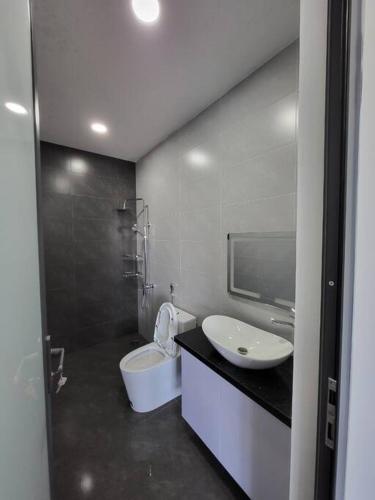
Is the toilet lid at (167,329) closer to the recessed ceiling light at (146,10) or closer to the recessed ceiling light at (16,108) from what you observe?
the recessed ceiling light at (16,108)

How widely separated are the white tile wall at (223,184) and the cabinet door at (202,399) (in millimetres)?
477

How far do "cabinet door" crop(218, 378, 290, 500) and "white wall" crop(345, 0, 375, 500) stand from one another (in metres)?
0.67

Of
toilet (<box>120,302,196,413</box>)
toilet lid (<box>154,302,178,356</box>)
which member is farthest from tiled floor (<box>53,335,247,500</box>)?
toilet lid (<box>154,302,178,356</box>)

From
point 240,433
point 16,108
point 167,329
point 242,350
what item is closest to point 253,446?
point 240,433

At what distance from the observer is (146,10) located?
1006 millimetres

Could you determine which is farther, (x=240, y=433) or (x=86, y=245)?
(x=86, y=245)

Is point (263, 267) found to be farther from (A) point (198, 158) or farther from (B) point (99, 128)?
(B) point (99, 128)

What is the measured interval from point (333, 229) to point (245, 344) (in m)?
Answer: 1.14

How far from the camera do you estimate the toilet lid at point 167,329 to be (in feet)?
6.03

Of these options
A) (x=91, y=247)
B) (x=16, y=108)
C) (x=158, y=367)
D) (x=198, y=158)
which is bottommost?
(x=158, y=367)

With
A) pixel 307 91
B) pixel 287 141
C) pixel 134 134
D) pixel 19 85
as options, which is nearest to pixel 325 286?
pixel 307 91

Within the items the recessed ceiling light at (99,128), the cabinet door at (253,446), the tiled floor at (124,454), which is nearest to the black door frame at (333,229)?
the cabinet door at (253,446)

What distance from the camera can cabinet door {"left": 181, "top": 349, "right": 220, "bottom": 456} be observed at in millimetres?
1226

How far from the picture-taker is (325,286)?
411 millimetres
